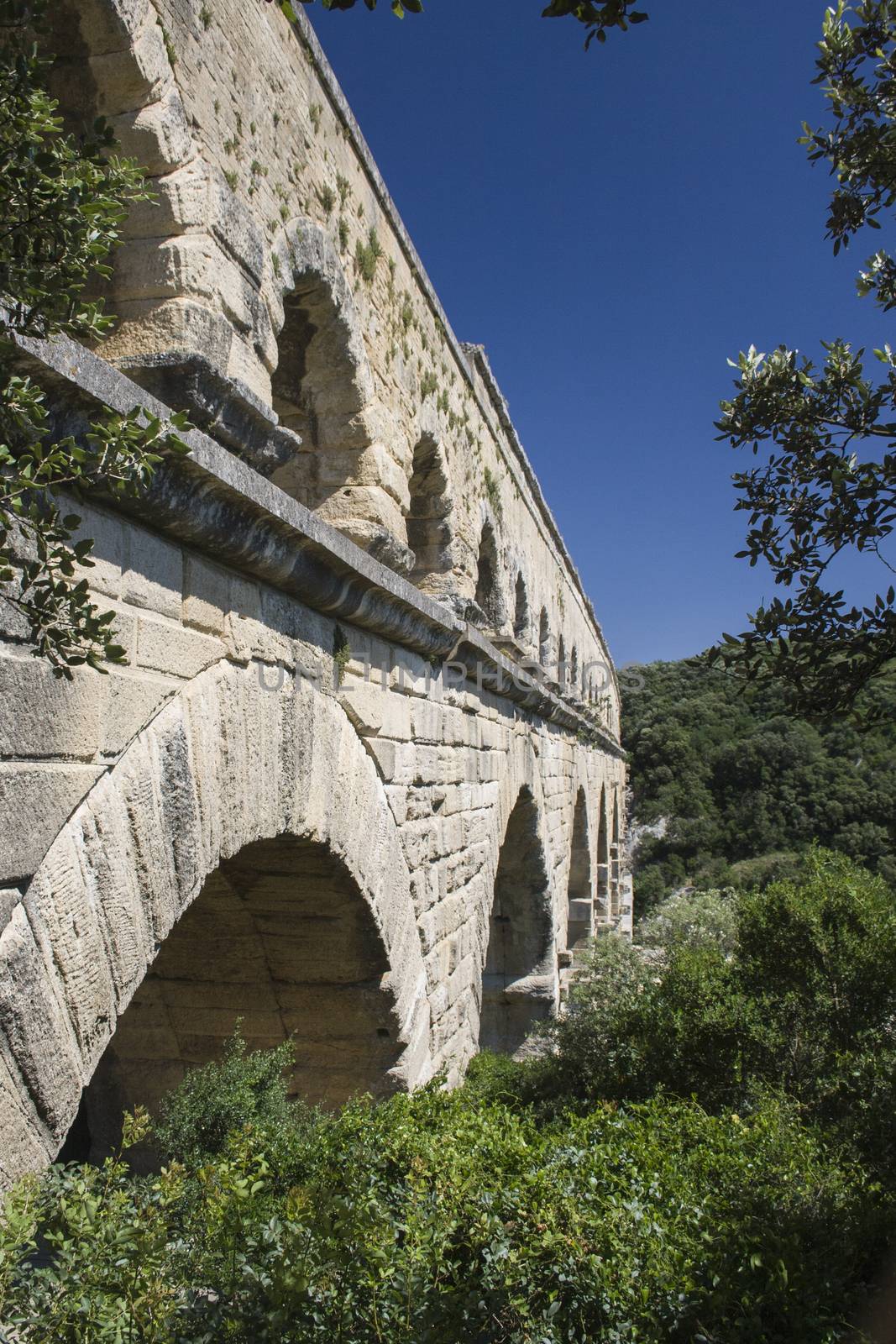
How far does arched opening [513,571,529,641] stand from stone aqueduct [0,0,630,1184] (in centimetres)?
240

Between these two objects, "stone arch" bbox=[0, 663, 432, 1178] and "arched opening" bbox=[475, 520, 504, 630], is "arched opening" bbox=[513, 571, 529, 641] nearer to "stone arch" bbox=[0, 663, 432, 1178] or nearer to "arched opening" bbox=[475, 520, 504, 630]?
"arched opening" bbox=[475, 520, 504, 630]

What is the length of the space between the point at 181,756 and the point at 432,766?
2338 mm

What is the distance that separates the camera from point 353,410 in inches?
155

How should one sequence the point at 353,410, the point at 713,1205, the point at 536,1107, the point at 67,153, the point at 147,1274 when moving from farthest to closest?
the point at 536,1107
the point at 353,410
the point at 713,1205
the point at 147,1274
the point at 67,153

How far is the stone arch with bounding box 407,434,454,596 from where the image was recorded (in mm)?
5363

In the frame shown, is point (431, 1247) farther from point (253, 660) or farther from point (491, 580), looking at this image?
point (491, 580)

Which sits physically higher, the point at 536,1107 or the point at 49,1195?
the point at 49,1195

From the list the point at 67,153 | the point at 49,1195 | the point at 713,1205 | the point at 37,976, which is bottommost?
the point at 713,1205

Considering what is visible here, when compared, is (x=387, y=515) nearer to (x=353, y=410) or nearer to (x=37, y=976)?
(x=353, y=410)

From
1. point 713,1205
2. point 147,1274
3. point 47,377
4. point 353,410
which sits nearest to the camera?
point 47,377

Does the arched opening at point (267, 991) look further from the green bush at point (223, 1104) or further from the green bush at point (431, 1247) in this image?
the green bush at point (431, 1247)

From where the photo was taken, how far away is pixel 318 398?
3941mm

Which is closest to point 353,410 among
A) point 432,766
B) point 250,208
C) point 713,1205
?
point 250,208

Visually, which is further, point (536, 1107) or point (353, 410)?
point (536, 1107)
